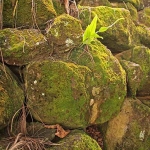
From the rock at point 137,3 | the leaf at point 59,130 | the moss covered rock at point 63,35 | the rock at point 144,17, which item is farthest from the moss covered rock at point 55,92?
the rock at point 144,17

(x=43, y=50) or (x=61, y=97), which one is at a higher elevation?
(x=43, y=50)

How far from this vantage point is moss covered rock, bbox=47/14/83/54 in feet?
11.4

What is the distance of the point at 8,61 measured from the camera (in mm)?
3236

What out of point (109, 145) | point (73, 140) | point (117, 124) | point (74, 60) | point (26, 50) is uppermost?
point (26, 50)

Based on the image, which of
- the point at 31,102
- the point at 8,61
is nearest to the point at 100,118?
the point at 31,102

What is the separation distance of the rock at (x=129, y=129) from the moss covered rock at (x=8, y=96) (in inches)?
60.6

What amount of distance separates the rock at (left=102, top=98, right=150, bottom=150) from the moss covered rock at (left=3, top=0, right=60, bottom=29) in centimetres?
191

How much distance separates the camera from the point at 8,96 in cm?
303

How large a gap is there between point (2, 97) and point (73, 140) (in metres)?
1.06

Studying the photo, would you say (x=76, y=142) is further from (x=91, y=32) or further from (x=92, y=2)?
(x=92, y=2)

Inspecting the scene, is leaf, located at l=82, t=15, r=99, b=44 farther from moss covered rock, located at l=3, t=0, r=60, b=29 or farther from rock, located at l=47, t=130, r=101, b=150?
rock, located at l=47, t=130, r=101, b=150

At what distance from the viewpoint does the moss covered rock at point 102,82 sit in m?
3.42

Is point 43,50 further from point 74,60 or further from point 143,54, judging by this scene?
point 143,54

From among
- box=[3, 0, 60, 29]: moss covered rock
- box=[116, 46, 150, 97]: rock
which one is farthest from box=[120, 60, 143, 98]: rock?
box=[3, 0, 60, 29]: moss covered rock
